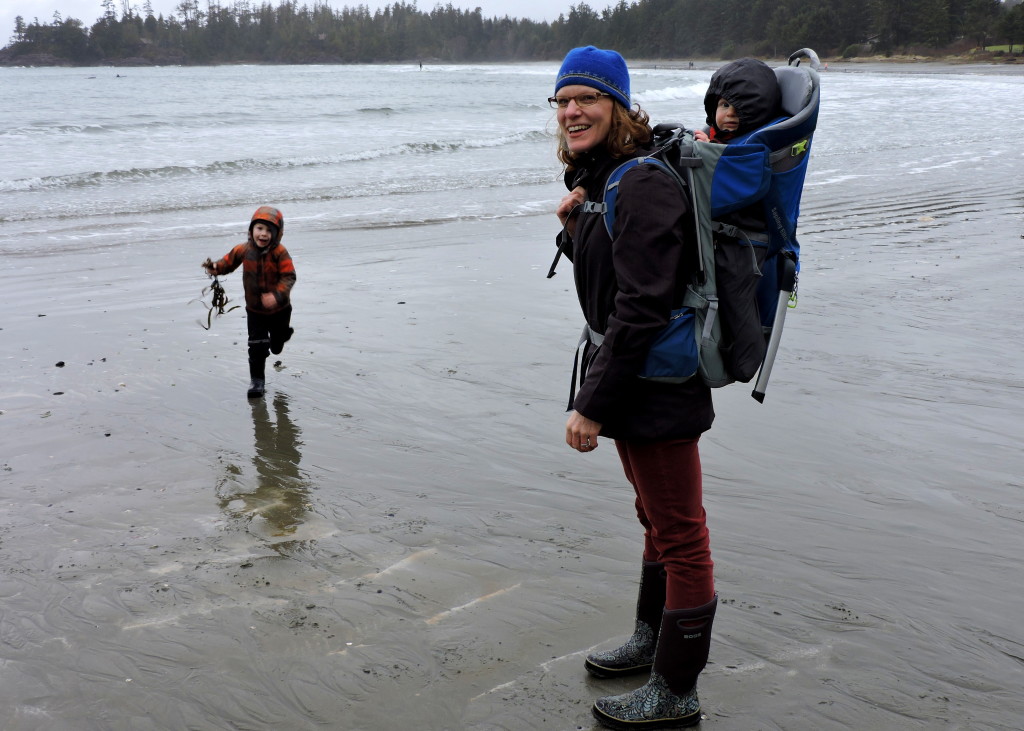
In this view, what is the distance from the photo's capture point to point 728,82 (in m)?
2.49

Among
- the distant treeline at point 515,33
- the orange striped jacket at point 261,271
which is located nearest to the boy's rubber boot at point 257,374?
the orange striped jacket at point 261,271

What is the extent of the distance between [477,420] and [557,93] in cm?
279

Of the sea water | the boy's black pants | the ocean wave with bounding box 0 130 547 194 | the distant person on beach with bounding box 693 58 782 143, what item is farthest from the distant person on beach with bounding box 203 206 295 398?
the ocean wave with bounding box 0 130 547 194

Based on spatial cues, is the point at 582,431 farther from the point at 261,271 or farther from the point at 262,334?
the point at 261,271

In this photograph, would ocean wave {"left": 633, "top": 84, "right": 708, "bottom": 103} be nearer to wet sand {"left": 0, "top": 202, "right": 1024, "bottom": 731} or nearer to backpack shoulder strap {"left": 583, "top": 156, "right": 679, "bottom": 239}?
wet sand {"left": 0, "top": 202, "right": 1024, "bottom": 731}

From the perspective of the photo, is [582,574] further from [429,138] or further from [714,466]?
[429,138]

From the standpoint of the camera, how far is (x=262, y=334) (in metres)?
5.68

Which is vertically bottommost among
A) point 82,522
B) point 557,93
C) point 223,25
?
point 82,522

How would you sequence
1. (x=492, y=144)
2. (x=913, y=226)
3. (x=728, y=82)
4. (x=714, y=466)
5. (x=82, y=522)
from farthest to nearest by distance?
(x=492, y=144)
(x=913, y=226)
(x=714, y=466)
(x=82, y=522)
(x=728, y=82)

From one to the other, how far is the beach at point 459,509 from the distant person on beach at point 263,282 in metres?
0.26

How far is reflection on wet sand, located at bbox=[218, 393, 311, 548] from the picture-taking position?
3.87 m

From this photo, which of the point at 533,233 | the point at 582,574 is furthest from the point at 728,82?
the point at 533,233

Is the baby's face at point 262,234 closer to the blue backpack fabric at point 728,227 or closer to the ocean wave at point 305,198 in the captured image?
the blue backpack fabric at point 728,227

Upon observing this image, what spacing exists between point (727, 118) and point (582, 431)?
983 millimetres
